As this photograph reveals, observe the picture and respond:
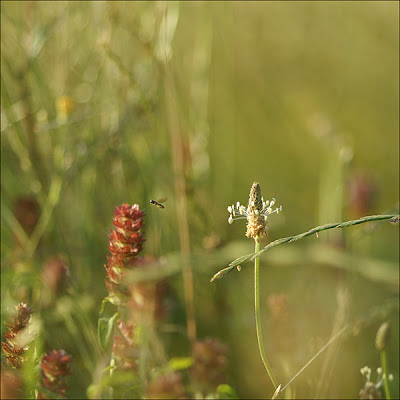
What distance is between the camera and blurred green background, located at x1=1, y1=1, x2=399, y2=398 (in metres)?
0.98

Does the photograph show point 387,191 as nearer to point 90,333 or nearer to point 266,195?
point 266,195

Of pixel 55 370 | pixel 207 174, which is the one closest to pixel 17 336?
pixel 55 370

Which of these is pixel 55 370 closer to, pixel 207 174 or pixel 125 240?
pixel 125 240

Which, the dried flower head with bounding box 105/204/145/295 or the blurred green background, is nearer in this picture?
the dried flower head with bounding box 105/204/145/295

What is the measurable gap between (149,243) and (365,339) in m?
0.49

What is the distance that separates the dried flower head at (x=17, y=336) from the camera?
595 mm

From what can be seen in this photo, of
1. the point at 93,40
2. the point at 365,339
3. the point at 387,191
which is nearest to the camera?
the point at 365,339

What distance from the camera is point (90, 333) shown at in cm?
79

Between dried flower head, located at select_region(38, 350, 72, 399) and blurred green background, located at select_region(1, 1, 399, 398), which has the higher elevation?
blurred green background, located at select_region(1, 1, 399, 398)

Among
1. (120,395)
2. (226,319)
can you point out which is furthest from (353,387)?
(120,395)

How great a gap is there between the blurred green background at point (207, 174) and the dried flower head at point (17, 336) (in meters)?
0.15

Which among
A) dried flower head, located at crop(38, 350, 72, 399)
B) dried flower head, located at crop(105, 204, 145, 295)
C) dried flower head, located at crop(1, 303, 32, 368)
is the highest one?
dried flower head, located at crop(105, 204, 145, 295)

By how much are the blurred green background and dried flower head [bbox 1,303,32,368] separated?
0.50 ft

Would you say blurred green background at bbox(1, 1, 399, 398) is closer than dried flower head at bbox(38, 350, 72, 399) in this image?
No
